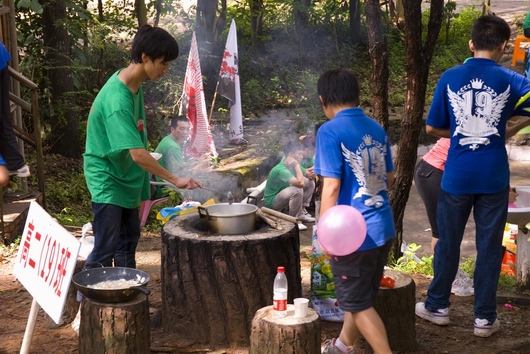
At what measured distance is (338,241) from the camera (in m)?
4.02

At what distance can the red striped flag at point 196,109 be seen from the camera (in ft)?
38.0

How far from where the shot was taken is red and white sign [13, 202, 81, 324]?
13.0 ft

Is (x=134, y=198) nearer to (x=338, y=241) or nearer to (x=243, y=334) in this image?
(x=243, y=334)

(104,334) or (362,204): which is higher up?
(362,204)

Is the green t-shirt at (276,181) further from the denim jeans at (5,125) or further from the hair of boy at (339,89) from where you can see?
the hair of boy at (339,89)

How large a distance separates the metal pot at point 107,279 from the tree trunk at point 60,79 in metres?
7.35

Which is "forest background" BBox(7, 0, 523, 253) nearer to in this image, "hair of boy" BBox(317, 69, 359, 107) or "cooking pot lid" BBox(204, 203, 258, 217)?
"cooking pot lid" BBox(204, 203, 258, 217)

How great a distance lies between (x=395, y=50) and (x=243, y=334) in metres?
16.0

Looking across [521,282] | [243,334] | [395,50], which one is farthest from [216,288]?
[395,50]

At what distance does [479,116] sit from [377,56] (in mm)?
2141

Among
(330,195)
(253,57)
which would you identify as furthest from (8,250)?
(253,57)

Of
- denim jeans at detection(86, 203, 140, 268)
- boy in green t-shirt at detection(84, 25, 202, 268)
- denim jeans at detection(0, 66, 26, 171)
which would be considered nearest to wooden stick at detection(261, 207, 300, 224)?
boy in green t-shirt at detection(84, 25, 202, 268)

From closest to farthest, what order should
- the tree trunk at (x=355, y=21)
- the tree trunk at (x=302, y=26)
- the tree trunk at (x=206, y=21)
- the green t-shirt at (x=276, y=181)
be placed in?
the green t-shirt at (x=276, y=181) < the tree trunk at (x=206, y=21) < the tree trunk at (x=302, y=26) < the tree trunk at (x=355, y=21)

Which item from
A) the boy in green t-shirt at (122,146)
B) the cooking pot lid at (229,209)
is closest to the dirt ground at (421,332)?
the boy in green t-shirt at (122,146)
